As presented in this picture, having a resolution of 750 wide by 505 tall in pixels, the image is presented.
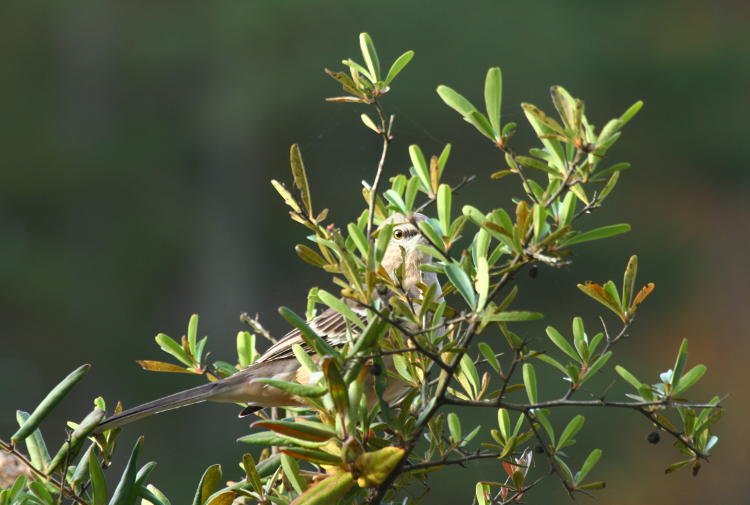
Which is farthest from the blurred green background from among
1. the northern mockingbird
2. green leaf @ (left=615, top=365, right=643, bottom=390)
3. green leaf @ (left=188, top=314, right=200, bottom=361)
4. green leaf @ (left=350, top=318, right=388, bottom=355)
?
green leaf @ (left=350, top=318, right=388, bottom=355)

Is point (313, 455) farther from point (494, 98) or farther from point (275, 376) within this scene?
point (275, 376)

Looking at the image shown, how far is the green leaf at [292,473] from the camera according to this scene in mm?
1521

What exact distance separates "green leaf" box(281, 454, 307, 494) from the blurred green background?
9.22 metres

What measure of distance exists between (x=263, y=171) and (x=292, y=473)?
38.1 feet

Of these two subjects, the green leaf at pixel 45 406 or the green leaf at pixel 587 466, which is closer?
the green leaf at pixel 45 406

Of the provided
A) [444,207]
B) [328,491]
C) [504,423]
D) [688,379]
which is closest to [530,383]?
[504,423]

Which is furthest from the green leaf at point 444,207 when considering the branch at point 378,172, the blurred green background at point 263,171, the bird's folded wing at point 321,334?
the blurred green background at point 263,171

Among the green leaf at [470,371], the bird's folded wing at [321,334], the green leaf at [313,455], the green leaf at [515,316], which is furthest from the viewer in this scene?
the bird's folded wing at [321,334]

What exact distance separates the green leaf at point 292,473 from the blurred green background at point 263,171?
30.2ft

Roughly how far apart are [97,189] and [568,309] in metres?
6.40

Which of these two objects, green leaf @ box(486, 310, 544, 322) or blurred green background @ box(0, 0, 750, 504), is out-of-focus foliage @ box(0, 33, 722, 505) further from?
blurred green background @ box(0, 0, 750, 504)

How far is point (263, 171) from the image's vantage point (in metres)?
13.0

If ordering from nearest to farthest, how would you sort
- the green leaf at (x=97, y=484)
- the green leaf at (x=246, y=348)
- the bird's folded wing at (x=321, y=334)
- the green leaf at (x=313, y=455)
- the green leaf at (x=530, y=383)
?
the green leaf at (x=313, y=455), the green leaf at (x=97, y=484), the green leaf at (x=530, y=383), the green leaf at (x=246, y=348), the bird's folded wing at (x=321, y=334)

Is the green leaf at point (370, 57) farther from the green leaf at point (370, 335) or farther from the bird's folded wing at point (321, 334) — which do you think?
the bird's folded wing at point (321, 334)
